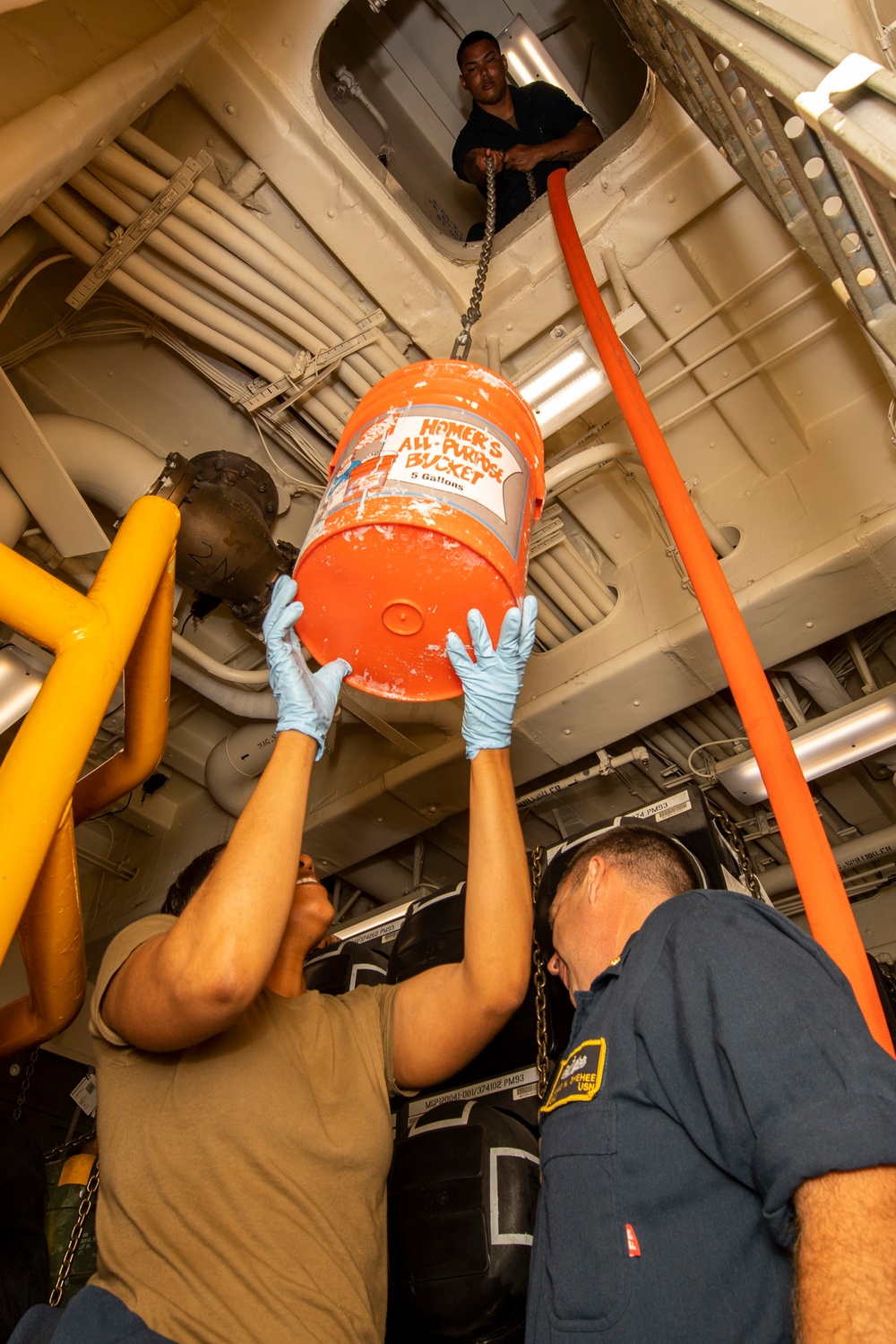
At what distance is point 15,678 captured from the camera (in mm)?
2816

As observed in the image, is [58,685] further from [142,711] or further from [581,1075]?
[581,1075]

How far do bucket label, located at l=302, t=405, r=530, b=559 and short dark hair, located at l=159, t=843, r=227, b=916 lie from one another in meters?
1.05

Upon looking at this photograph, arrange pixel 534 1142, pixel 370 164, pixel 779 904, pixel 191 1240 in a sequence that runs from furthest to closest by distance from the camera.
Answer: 1. pixel 779 904
2. pixel 370 164
3. pixel 534 1142
4. pixel 191 1240

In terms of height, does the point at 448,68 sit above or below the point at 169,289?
above

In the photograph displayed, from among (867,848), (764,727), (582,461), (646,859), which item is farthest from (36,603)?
(867,848)

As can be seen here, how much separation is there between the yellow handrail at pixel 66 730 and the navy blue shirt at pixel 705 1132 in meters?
0.94

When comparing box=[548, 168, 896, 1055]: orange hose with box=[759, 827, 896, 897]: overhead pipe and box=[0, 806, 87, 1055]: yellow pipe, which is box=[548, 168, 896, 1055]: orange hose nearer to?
box=[0, 806, 87, 1055]: yellow pipe

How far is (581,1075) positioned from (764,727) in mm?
782

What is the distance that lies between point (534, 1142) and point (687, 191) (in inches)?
130

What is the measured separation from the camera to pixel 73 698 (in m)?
1.16

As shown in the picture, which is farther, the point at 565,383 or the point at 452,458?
the point at 565,383

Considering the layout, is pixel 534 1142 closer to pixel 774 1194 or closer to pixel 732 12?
pixel 774 1194

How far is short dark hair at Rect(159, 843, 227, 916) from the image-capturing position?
2221 millimetres

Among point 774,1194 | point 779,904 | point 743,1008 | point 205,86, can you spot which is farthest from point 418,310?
point 779,904
